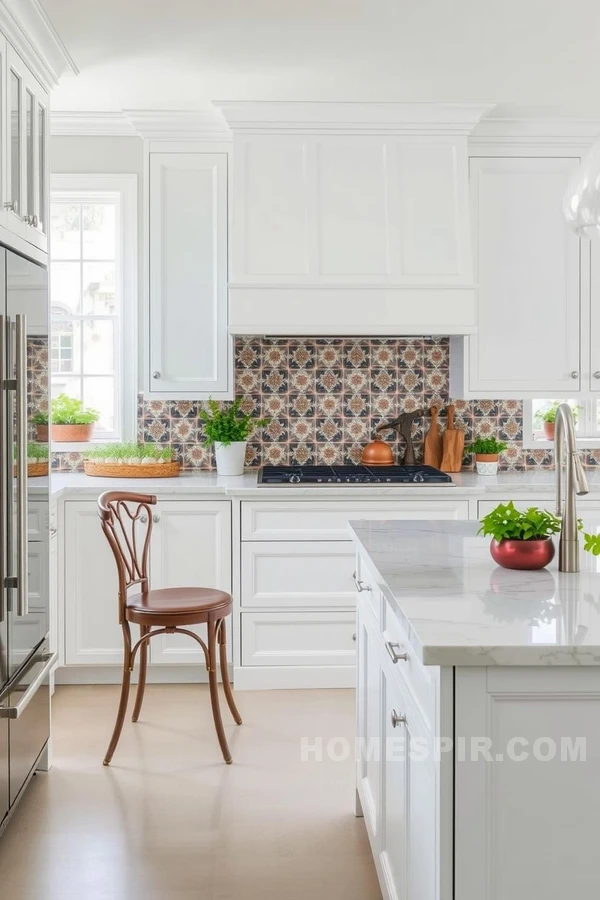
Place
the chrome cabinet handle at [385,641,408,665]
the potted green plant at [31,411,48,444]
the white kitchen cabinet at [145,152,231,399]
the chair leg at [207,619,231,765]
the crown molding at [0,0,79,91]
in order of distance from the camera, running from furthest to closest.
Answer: the white kitchen cabinet at [145,152,231,399], the chair leg at [207,619,231,765], the potted green plant at [31,411,48,444], the crown molding at [0,0,79,91], the chrome cabinet handle at [385,641,408,665]

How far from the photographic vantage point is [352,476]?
385cm

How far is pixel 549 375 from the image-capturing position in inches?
161

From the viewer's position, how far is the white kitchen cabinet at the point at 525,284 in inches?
159

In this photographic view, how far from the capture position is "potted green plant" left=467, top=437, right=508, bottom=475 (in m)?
4.22

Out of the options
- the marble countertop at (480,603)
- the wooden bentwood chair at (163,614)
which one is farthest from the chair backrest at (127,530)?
the marble countertop at (480,603)

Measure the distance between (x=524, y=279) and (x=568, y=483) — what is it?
2.50 metres

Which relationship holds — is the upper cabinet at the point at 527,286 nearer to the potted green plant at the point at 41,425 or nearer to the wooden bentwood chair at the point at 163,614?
the wooden bentwood chair at the point at 163,614

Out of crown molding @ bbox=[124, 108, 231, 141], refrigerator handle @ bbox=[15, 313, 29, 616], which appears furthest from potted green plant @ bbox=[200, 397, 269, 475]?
refrigerator handle @ bbox=[15, 313, 29, 616]

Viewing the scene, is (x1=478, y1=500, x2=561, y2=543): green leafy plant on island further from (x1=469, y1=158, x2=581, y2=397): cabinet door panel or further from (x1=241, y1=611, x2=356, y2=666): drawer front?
(x1=469, y1=158, x2=581, y2=397): cabinet door panel

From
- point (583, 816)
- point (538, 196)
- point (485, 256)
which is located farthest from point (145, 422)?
point (583, 816)

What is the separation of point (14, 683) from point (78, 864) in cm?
54

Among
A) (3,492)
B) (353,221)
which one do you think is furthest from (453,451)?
(3,492)

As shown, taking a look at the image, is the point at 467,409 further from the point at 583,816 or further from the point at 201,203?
the point at 583,816

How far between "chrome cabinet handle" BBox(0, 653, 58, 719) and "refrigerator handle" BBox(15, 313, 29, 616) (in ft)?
0.87
